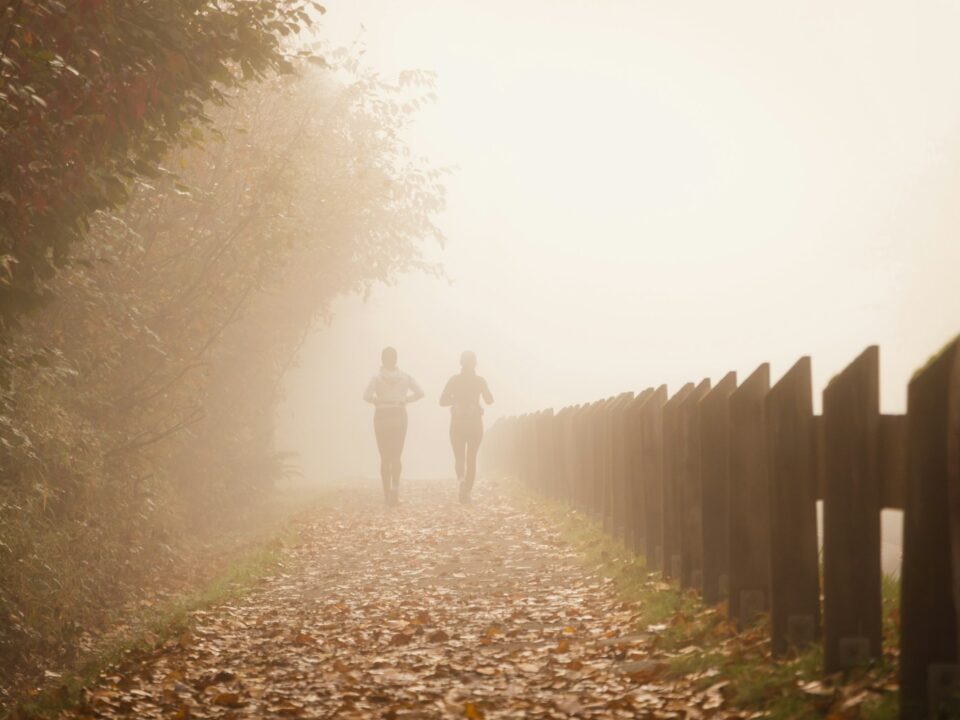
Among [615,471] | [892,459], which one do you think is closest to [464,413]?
[615,471]

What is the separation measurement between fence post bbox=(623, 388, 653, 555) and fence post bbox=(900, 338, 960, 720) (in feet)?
16.7

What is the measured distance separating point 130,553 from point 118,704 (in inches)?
271

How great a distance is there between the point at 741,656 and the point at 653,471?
11.8 ft

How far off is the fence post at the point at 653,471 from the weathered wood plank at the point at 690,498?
1010mm

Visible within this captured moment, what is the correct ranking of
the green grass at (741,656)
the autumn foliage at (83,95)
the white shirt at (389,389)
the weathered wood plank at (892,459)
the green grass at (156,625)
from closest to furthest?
the weathered wood plank at (892,459) < the green grass at (741,656) < the green grass at (156,625) < the autumn foliage at (83,95) < the white shirt at (389,389)

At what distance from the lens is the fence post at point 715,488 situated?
6.58 meters

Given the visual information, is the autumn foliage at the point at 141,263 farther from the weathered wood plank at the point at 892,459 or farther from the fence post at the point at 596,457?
the weathered wood plank at the point at 892,459

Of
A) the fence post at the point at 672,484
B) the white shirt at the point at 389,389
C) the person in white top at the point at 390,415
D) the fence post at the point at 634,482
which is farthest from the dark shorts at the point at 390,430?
the fence post at the point at 672,484

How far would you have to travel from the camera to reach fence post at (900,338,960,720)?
4020 millimetres

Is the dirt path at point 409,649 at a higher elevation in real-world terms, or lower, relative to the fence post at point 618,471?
lower

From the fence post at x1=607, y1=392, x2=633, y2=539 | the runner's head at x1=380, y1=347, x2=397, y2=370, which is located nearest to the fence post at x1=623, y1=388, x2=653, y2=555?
the fence post at x1=607, y1=392, x2=633, y2=539

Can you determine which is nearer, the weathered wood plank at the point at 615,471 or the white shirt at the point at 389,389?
the weathered wood plank at the point at 615,471

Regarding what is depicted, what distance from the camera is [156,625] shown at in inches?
337

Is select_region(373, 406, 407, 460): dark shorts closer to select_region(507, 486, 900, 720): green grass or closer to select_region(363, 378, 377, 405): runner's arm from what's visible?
select_region(363, 378, 377, 405): runner's arm
